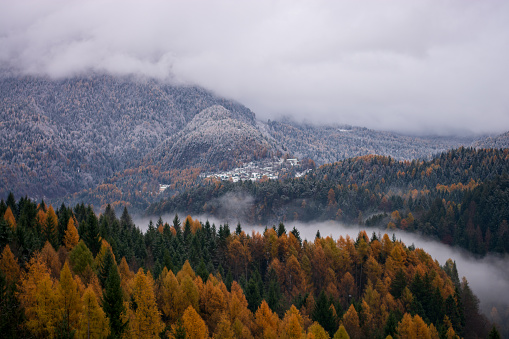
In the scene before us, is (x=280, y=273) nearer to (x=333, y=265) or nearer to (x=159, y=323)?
(x=333, y=265)

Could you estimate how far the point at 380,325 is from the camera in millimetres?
125312

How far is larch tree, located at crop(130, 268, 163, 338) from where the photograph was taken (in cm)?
7756

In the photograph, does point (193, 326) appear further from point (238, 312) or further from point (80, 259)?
point (80, 259)

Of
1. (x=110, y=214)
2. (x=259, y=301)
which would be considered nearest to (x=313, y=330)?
(x=259, y=301)

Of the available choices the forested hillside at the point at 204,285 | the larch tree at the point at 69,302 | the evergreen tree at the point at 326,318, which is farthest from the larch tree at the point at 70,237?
the evergreen tree at the point at 326,318

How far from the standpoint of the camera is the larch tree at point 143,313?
7756 cm

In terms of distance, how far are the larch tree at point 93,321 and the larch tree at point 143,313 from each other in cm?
690

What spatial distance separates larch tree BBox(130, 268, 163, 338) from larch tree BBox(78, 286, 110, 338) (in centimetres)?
690

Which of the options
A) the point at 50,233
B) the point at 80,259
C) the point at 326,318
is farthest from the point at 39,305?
the point at 326,318

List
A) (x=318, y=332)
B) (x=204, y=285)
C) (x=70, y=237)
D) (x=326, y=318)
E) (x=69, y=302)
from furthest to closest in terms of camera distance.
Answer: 1. (x=326, y=318)
2. (x=70, y=237)
3. (x=204, y=285)
4. (x=318, y=332)
5. (x=69, y=302)

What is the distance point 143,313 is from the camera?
7975cm

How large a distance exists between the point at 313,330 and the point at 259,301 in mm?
21037

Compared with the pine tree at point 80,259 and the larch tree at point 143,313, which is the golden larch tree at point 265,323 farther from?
the pine tree at point 80,259

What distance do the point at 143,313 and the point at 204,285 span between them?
27330 millimetres
